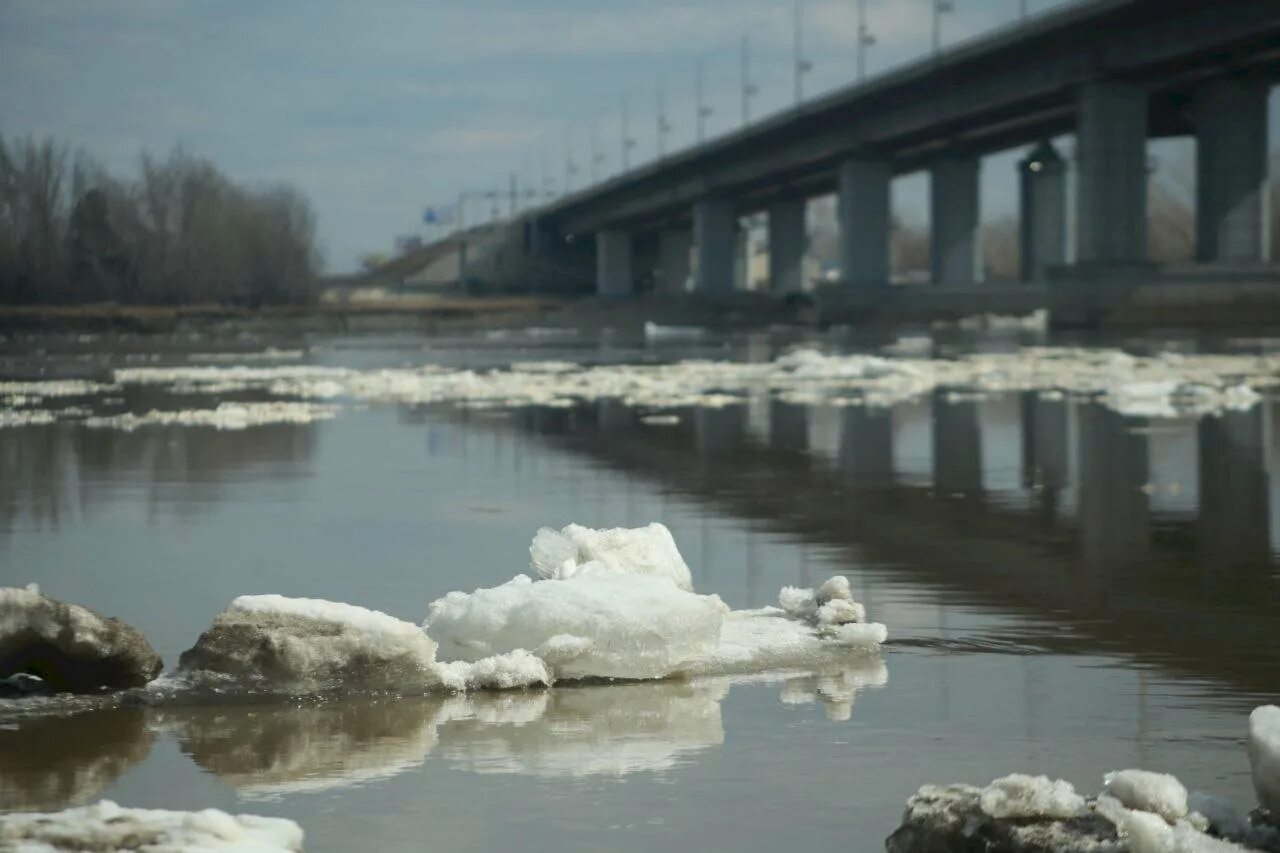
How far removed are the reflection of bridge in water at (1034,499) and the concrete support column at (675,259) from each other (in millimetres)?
152104

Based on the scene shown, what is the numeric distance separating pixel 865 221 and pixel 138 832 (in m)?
101

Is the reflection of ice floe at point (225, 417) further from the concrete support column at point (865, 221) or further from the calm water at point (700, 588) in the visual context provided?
the concrete support column at point (865, 221)

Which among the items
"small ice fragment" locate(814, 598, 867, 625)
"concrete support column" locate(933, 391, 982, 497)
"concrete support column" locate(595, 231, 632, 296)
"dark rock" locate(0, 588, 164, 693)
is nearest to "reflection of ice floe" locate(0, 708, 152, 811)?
"dark rock" locate(0, 588, 164, 693)

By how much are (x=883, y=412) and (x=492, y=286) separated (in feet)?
507

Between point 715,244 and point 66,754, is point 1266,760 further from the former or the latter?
point 715,244

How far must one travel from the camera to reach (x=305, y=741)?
824cm

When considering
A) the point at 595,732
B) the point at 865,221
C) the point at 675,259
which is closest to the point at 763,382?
the point at 595,732

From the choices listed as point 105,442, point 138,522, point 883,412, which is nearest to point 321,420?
point 105,442

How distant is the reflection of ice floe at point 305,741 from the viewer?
7660 millimetres

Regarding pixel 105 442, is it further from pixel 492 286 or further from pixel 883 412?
pixel 492 286

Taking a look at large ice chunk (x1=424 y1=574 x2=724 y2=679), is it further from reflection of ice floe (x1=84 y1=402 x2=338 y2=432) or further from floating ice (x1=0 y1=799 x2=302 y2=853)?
reflection of ice floe (x1=84 y1=402 x2=338 y2=432)

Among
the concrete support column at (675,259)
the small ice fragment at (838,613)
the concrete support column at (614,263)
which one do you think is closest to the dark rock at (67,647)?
the small ice fragment at (838,613)

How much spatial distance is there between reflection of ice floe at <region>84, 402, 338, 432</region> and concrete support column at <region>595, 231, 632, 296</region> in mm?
137592

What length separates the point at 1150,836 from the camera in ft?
19.9
